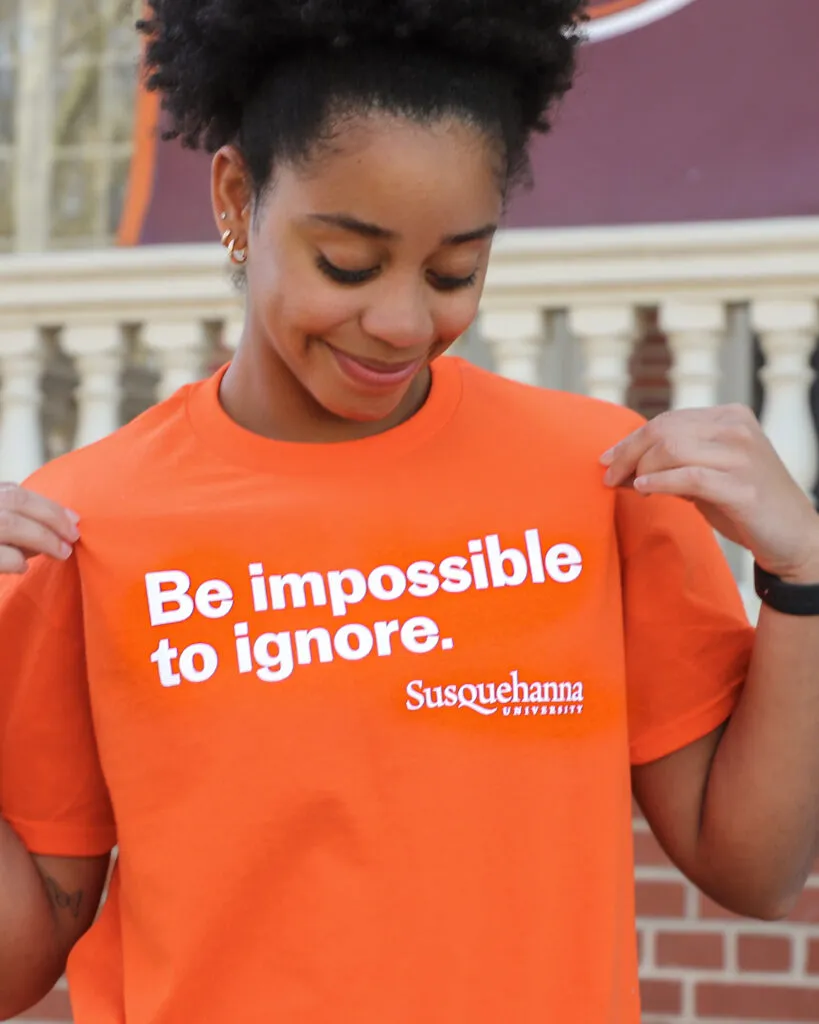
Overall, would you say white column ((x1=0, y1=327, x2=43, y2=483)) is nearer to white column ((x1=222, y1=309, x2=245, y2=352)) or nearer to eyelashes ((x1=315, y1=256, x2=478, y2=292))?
white column ((x1=222, y1=309, x2=245, y2=352))

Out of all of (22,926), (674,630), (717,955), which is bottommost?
(717,955)

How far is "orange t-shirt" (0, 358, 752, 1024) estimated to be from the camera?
1.24 m

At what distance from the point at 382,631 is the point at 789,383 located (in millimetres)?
1574

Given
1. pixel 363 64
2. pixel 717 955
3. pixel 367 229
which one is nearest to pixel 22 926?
pixel 367 229

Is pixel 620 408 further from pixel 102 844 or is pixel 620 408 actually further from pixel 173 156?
pixel 173 156

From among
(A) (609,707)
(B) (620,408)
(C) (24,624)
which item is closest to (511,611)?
(A) (609,707)

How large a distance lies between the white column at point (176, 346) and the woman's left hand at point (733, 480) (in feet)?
5.41

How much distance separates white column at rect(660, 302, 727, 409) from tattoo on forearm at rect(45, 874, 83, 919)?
62.0 inches

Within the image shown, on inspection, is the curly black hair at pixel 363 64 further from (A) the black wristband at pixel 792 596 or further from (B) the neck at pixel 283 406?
(A) the black wristband at pixel 792 596

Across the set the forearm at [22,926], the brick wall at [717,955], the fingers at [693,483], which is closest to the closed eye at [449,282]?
the fingers at [693,483]

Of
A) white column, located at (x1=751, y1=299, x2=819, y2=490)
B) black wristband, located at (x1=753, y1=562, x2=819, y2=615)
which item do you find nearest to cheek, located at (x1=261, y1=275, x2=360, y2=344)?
black wristband, located at (x1=753, y1=562, x2=819, y2=615)

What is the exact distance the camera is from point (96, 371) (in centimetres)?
287

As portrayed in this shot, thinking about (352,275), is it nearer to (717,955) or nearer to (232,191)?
(232,191)

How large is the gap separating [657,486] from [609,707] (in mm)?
197
